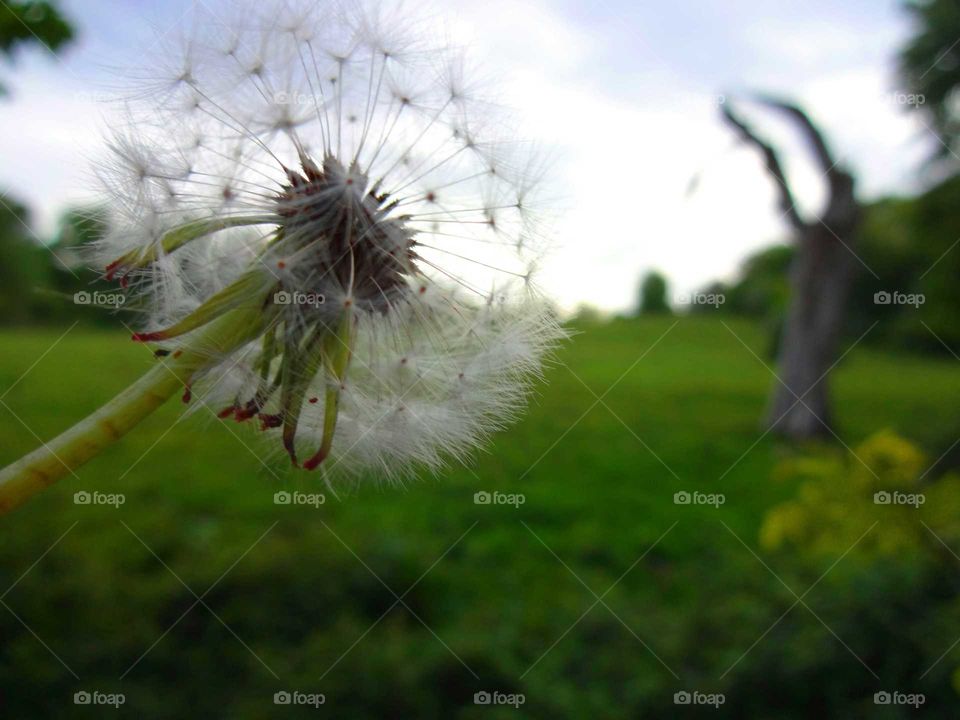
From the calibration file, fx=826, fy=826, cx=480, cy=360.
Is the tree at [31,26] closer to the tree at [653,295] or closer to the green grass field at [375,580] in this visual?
the green grass field at [375,580]

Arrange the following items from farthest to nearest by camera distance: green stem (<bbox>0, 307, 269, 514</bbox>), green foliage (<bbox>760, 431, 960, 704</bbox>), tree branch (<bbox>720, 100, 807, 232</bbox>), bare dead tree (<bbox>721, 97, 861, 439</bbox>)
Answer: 1. bare dead tree (<bbox>721, 97, 861, 439</bbox>)
2. tree branch (<bbox>720, 100, 807, 232</bbox>)
3. green foliage (<bbox>760, 431, 960, 704</bbox>)
4. green stem (<bbox>0, 307, 269, 514</bbox>)

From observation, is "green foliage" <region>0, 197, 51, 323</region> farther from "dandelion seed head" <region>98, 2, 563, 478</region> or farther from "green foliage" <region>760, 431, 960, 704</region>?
"green foliage" <region>760, 431, 960, 704</region>

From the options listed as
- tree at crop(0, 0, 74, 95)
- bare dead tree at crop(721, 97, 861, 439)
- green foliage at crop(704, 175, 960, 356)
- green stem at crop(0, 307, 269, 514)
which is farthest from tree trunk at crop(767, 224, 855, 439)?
green stem at crop(0, 307, 269, 514)

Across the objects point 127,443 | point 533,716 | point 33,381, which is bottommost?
point 533,716

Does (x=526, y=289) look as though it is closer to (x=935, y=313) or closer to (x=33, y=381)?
(x=33, y=381)

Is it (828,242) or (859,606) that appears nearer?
(859,606)

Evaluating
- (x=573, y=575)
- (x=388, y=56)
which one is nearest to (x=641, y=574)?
(x=573, y=575)
